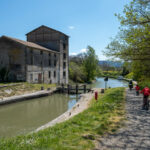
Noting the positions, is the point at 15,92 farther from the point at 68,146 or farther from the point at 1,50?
the point at 68,146

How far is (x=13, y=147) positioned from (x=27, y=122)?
25.8ft

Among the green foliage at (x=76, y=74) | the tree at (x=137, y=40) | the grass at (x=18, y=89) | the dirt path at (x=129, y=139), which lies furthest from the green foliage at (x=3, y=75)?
the green foliage at (x=76, y=74)

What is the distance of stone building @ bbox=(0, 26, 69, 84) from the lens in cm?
2423

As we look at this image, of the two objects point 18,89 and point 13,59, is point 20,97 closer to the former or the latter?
point 18,89

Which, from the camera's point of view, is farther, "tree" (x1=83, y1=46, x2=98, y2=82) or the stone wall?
"tree" (x1=83, y1=46, x2=98, y2=82)

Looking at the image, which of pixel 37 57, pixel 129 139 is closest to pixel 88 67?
pixel 37 57

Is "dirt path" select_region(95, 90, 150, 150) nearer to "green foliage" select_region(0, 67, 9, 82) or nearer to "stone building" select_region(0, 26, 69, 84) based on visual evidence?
"stone building" select_region(0, 26, 69, 84)

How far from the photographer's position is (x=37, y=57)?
1053 inches

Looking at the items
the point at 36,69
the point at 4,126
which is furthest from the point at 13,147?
A: the point at 36,69

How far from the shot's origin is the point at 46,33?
32719 millimetres

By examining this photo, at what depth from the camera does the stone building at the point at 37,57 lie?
954 inches

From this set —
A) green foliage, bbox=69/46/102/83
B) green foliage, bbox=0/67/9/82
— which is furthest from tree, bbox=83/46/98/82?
green foliage, bbox=0/67/9/82

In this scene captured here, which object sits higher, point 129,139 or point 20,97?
point 129,139

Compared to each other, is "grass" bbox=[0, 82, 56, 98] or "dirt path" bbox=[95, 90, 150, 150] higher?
"grass" bbox=[0, 82, 56, 98]
